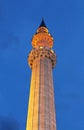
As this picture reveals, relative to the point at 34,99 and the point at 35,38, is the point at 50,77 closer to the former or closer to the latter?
the point at 34,99

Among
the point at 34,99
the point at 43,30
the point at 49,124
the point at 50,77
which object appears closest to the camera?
the point at 49,124

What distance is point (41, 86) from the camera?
36.1 metres

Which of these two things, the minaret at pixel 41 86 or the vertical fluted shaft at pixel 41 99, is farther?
the minaret at pixel 41 86

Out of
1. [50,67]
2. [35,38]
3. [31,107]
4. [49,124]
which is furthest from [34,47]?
[49,124]

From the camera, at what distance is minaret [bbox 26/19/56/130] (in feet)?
108

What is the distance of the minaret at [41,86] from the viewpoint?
3278 cm

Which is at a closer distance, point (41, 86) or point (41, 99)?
point (41, 99)

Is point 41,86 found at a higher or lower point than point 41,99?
higher

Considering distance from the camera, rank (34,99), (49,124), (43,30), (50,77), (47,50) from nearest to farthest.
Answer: (49,124), (34,99), (50,77), (47,50), (43,30)

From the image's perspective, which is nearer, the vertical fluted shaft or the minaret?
the vertical fluted shaft

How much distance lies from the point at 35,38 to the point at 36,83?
28.9 ft

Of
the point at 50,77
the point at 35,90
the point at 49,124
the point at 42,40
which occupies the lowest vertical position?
the point at 49,124

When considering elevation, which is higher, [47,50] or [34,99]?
[47,50]

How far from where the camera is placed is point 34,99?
35.0 meters
